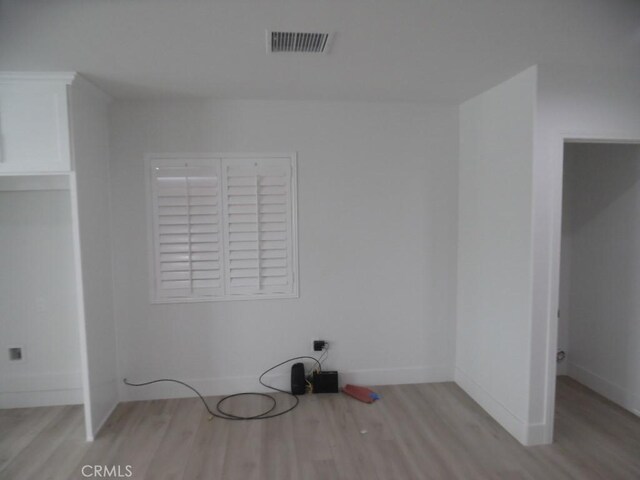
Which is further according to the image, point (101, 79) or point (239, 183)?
point (239, 183)

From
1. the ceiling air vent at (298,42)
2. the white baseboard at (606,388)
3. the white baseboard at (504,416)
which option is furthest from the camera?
the white baseboard at (606,388)

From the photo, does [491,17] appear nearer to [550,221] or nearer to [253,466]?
[550,221]

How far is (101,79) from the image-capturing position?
2.38 metres

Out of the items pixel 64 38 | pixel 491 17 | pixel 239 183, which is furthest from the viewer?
pixel 239 183

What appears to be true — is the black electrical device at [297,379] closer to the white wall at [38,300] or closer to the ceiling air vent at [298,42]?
the white wall at [38,300]

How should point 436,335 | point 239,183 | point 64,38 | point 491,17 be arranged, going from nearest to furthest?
1. point 491,17
2. point 64,38
3. point 239,183
4. point 436,335

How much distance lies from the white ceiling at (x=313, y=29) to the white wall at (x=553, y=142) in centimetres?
13

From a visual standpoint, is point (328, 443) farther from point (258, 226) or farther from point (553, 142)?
point (553, 142)

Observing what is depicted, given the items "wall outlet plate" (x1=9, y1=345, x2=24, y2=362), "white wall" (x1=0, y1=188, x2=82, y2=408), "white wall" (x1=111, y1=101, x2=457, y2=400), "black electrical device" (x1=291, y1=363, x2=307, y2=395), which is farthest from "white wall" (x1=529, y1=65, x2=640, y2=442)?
"wall outlet plate" (x1=9, y1=345, x2=24, y2=362)

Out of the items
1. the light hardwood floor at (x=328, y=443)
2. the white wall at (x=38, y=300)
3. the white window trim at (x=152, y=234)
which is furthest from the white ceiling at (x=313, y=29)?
the light hardwood floor at (x=328, y=443)

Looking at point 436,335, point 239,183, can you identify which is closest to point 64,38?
point 239,183

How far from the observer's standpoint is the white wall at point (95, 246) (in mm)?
2371

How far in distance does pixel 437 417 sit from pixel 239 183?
2.45 metres

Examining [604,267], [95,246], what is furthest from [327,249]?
[604,267]
